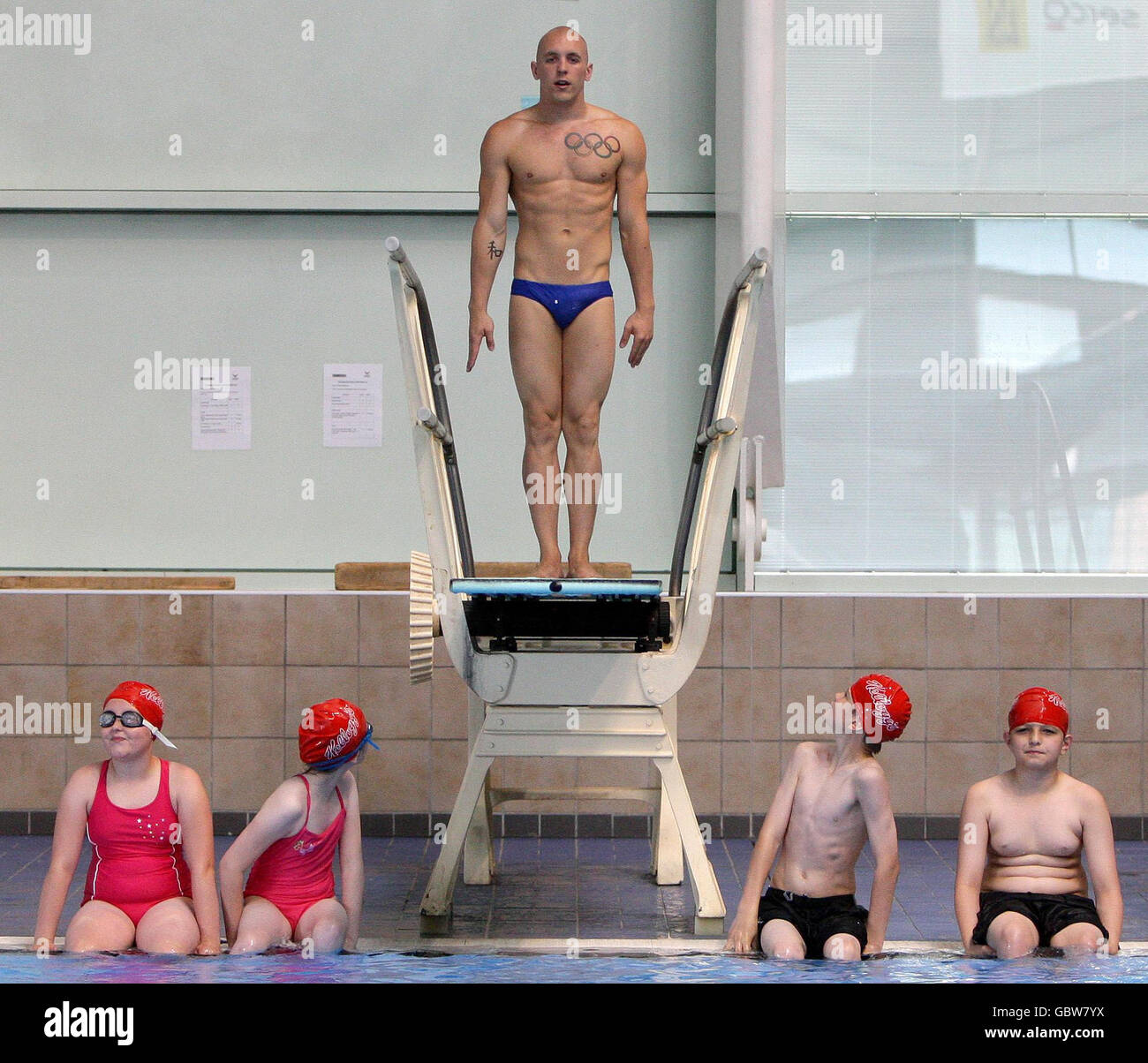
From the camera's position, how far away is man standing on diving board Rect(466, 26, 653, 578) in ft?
17.3

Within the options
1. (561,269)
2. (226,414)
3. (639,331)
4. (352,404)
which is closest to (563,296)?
(561,269)

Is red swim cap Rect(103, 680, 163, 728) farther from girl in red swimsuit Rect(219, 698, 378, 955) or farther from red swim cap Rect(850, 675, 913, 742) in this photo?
red swim cap Rect(850, 675, 913, 742)

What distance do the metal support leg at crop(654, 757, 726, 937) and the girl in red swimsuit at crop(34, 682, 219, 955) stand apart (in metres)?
1.46

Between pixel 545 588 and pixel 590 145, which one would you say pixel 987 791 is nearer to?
pixel 545 588

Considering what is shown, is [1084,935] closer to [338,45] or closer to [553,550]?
[553,550]

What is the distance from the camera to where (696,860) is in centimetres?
465

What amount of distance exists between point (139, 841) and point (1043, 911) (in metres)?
2.63

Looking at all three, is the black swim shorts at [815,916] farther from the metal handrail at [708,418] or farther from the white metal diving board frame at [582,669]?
the metal handrail at [708,418]

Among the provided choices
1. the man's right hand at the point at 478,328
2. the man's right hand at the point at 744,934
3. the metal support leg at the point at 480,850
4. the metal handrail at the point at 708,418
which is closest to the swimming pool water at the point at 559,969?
the man's right hand at the point at 744,934

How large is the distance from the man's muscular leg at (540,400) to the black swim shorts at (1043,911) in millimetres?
1936

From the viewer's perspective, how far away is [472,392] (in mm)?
8273

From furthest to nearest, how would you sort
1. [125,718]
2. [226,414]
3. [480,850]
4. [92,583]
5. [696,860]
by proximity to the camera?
[226,414]
[92,583]
[480,850]
[696,860]
[125,718]

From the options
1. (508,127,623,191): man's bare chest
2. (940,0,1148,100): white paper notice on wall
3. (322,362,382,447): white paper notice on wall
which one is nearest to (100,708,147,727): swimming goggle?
(508,127,623,191): man's bare chest
